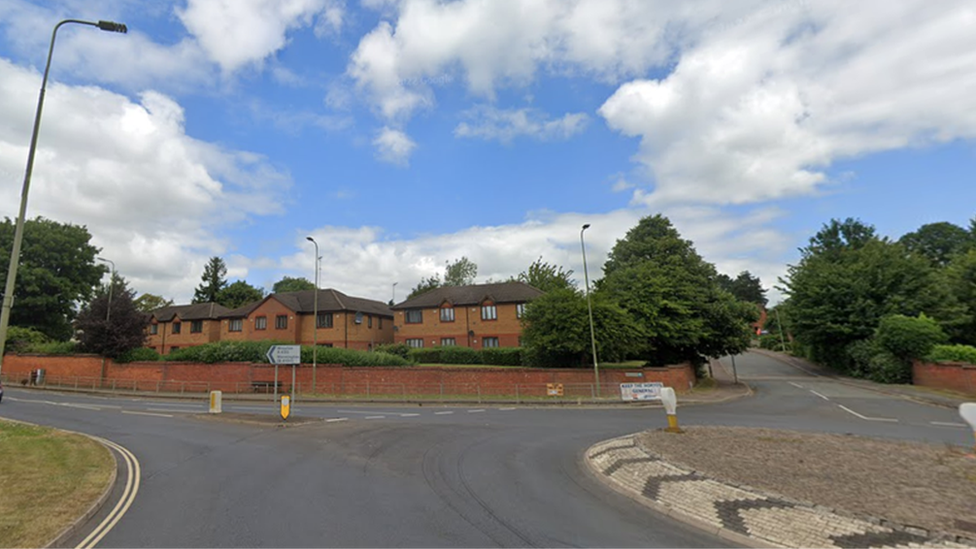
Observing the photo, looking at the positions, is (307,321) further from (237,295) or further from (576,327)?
(237,295)

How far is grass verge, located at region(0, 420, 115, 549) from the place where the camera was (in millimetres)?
6902

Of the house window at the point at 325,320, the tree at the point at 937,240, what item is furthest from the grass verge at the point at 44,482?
the tree at the point at 937,240

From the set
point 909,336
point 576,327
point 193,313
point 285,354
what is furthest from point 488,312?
point 193,313

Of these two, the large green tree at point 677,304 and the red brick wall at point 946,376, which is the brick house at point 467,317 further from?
the red brick wall at point 946,376

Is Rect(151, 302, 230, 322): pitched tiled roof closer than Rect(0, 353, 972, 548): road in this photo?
No

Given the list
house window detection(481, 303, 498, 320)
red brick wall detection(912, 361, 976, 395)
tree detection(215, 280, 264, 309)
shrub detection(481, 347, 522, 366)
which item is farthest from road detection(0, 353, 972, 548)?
tree detection(215, 280, 264, 309)

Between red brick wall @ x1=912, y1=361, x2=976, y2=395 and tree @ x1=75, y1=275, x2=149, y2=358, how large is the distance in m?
56.7

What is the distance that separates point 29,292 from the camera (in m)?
52.2

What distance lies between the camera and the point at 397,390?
32.8 m

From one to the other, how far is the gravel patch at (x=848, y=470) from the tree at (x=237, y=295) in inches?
3302

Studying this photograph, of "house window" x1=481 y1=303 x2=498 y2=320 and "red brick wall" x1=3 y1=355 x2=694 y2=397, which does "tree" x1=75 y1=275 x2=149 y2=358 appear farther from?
"house window" x1=481 y1=303 x2=498 y2=320

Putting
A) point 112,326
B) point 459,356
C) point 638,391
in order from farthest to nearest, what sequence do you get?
point 459,356 < point 112,326 < point 638,391

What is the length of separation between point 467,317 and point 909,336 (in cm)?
3478

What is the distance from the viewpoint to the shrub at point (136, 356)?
39.1 meters
